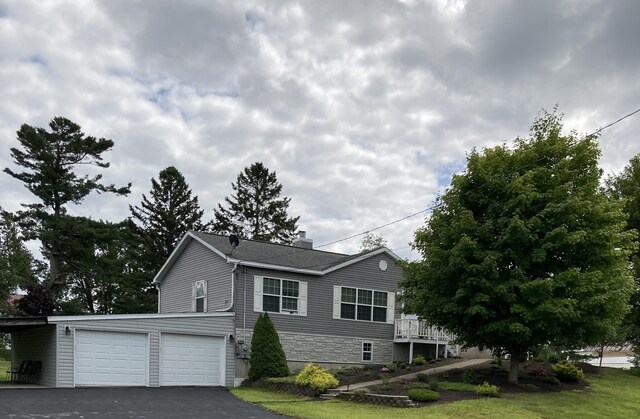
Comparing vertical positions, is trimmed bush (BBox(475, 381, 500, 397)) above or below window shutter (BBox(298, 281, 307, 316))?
below

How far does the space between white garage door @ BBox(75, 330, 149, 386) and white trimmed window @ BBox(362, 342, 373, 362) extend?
31.5ft

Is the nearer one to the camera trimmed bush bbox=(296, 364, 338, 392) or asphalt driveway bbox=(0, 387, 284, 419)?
asphalt driveway bbox=(0, 387, 284, 419)

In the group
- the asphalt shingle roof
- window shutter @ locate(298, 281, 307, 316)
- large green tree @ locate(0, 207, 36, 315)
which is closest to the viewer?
the asphalt shingle roof

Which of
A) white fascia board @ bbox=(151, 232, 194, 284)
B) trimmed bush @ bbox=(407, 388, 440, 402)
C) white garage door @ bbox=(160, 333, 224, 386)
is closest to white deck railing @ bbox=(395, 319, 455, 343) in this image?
white garage door @ bbox=(160, 333, 224, 386)

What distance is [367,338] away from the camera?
2653cm

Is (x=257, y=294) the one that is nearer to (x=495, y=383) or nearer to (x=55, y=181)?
(x=495, y=383)

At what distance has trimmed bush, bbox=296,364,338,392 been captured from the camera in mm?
18453

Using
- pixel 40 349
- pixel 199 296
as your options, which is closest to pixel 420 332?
pixel 199 296

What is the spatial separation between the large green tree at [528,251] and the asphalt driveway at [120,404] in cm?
743

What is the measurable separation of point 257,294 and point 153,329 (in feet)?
14.0

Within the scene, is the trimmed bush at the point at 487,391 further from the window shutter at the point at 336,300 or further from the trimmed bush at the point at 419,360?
the window shutter at the point at 336,300

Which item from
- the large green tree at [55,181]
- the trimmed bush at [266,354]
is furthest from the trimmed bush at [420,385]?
the large green tree at [55,181]

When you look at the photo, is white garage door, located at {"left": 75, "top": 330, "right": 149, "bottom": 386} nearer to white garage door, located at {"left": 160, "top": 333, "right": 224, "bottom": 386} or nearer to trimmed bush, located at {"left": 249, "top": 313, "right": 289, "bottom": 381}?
white garage door, located at {"left": 160, "top": 333, "right": 224, "bottom": 386}

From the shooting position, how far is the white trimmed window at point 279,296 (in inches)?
938
